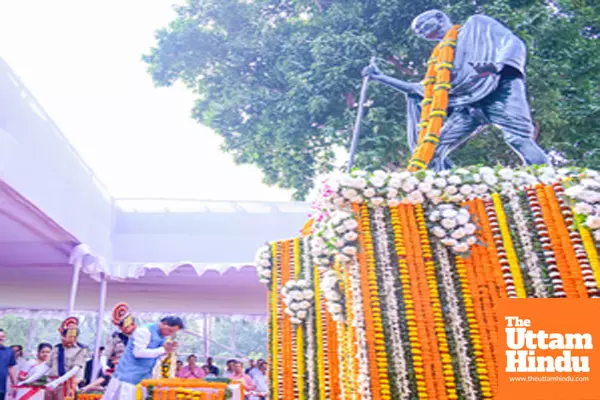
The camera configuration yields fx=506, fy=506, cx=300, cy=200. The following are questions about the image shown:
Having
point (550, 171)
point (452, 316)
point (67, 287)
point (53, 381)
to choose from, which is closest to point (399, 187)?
point (452, 316)

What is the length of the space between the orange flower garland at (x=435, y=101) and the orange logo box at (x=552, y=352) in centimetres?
151

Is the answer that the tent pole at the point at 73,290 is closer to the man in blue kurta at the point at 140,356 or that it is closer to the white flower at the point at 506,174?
the man in blue kurta at the point at 140,356

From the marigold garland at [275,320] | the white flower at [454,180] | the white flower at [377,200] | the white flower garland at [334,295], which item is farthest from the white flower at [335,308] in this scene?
the marigold garland at [275,320]

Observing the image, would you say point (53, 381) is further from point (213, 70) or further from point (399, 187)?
point (213, 70)

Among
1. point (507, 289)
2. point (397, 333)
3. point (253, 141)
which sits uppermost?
point (253, 141)

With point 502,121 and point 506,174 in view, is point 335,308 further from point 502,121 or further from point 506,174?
point 502,121

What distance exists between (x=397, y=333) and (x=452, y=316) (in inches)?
12.9

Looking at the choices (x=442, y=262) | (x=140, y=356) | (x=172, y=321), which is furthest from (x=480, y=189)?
(x=140, y=356)

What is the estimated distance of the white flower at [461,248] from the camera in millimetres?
2936

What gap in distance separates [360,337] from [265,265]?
2471 millimetres

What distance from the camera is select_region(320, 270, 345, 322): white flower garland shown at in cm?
336

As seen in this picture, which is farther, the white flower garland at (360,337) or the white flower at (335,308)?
the white flower at (335,308)

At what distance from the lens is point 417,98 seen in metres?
4.86

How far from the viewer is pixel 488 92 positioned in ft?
13.7
